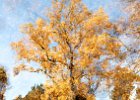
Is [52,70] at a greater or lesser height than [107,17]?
lesser

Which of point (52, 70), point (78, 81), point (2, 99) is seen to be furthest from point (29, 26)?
point (2, 99)

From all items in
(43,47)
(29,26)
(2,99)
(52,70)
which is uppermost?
(2,99)

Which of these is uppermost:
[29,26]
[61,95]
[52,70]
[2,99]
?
[2,99]

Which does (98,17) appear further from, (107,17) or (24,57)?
(24,57)

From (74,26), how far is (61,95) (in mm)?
5270

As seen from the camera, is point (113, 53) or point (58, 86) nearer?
point (58, 86)

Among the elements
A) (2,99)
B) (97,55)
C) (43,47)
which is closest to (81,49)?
(97,55)

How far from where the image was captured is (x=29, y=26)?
83.3ft

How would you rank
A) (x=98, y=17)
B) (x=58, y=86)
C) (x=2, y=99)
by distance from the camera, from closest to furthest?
(x=58, y=86), (x=98, y=17), (x=2, y=99)

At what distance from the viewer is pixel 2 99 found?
1716 inches

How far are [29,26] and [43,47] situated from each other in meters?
1.98

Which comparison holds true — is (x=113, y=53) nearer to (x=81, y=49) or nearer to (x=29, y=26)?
(x=81, y=49)

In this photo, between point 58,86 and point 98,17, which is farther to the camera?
point 98,17

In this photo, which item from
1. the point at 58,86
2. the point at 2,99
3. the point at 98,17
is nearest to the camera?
the point at 58,86
